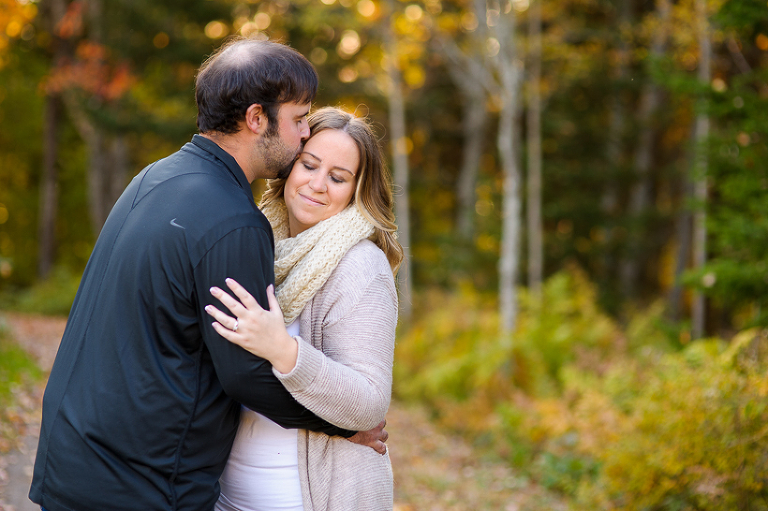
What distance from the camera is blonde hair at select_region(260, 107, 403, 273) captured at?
2.38 metres

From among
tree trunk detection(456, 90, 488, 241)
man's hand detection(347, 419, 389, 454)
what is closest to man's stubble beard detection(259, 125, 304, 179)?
man's hand detection(347, 419, 389, 454)

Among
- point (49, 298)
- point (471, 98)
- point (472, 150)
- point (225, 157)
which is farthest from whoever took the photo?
point (471, 98)

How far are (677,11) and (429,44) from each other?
16.8 feet

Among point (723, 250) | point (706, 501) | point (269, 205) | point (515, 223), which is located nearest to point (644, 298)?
point (515, 223)

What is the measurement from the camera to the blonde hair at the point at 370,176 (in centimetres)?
238

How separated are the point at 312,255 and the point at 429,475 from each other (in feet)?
16.5

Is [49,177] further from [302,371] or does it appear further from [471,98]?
[302,371]

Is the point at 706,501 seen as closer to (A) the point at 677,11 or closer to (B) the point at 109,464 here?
(B) the point at 109,464

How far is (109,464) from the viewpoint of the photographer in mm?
1702

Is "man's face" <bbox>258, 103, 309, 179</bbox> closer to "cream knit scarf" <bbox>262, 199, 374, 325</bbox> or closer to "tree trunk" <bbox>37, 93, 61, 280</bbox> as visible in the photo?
"cream knit scarf" <bbox>262, 199, 374, 325</bbox>

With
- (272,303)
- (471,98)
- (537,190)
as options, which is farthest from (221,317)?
(471,98)

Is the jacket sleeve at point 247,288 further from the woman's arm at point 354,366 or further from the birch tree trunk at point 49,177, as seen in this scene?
the birch tree trunk at point 49,177

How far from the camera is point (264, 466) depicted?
82.4 inches

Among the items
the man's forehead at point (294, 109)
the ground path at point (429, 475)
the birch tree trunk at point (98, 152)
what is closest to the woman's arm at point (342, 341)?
the man's forehead at point (294, 109)
